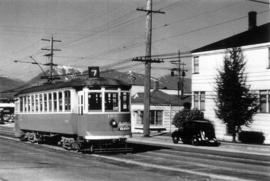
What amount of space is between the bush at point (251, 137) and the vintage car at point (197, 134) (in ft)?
14.8

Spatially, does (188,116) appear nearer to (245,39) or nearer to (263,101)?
(263,101)

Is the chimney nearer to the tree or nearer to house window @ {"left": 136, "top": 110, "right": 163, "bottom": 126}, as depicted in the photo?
the tree

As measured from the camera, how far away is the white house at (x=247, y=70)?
1288 inches

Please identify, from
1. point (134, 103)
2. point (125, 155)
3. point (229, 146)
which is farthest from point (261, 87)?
point (134, 103)

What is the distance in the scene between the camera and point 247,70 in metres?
34.2

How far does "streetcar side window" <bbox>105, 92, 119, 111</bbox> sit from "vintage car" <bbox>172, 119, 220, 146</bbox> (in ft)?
32.2

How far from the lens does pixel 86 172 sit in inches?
556

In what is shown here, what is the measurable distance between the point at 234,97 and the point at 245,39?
6989mm

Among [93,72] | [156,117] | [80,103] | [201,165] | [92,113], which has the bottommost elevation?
[201,165]

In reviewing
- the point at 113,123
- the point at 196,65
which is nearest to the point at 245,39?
the point at 196,65

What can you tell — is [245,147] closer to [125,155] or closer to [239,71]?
[239,71]

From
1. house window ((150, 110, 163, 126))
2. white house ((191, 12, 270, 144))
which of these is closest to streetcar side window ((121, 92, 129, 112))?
white house ((191, 12, 270, 144))

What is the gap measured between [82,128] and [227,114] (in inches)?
542

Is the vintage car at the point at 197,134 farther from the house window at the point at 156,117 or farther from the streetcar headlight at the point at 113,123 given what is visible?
the house window at the point at 156,117
